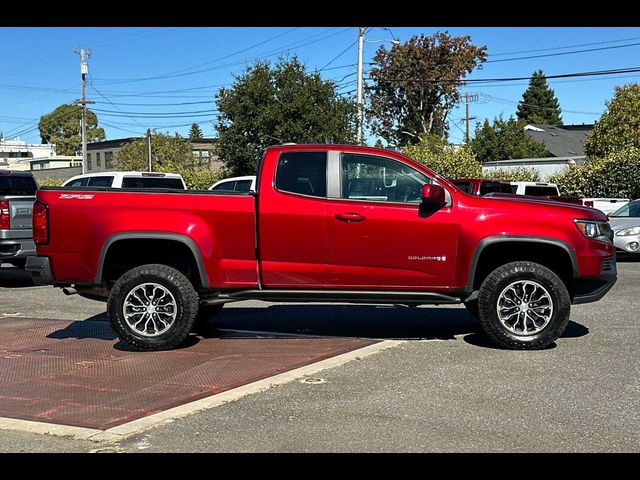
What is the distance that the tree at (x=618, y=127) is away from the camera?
38.6 m

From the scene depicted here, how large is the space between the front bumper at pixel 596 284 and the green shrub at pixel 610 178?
18.7m

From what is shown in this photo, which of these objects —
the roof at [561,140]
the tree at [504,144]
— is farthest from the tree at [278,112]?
the roof at [561,140]

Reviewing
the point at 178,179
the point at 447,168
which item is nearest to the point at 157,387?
the point at 178,179

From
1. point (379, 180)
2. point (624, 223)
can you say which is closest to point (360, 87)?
point (624, 223)

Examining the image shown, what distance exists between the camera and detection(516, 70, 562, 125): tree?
306ft

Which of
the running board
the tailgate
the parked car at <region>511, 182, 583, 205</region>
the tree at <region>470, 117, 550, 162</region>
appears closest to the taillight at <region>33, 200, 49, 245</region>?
the running board

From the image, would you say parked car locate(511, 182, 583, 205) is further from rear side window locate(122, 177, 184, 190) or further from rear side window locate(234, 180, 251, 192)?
rear side window locate(122, 177, 184, 190)

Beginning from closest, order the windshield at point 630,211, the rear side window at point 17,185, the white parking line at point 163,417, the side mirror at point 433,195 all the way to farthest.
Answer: the white parking line at point 163,417
the side mirror at point 433,195
the rear side window at point 17,185
the windshield at point 630,211

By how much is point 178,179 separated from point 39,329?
6.61m

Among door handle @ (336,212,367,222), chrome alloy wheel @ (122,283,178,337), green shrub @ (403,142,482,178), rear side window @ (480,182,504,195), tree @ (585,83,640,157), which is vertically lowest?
chrome alloy wheel @ (122,283,178,337)

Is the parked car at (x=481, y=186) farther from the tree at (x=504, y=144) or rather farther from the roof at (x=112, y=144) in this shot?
the roof at (x=112, y=144)

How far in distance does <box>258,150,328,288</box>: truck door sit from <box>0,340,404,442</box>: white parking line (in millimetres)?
954

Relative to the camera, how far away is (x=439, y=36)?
49.1m
